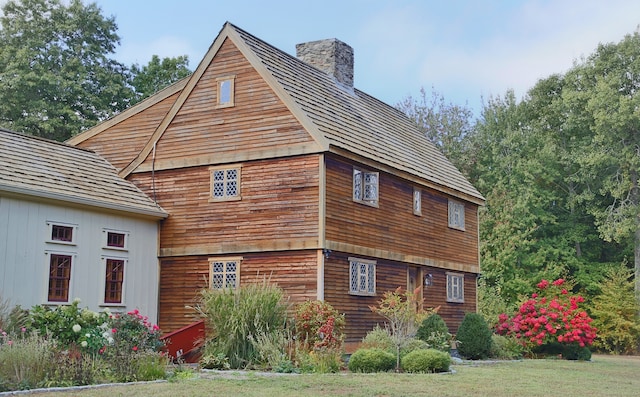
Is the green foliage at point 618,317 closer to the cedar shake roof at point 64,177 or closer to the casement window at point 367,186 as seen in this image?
the casement window at point 367,186

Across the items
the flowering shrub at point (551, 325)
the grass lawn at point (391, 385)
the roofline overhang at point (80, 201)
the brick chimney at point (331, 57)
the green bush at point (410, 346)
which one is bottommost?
the grass lawn at point (391, 385)

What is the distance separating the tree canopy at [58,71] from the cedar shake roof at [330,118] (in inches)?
496

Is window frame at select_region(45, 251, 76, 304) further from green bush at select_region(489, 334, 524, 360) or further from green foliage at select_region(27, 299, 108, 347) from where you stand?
green bush at select_region(489, 334, 524, 360)

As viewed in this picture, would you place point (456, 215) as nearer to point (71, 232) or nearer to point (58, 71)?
point (71, 232)

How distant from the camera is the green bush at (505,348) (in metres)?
23.1

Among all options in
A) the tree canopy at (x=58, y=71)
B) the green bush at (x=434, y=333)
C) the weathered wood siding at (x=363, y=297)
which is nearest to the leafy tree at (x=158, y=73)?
the tree canopy at (x=58, y=71)

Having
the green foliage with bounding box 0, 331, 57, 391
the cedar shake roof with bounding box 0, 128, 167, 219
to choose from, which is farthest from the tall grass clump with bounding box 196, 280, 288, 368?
the green foliage with bounding box 0, 331, 57, 391

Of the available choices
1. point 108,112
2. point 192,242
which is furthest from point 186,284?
point 108,112

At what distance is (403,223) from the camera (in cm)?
2334

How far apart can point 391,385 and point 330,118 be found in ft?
32.9

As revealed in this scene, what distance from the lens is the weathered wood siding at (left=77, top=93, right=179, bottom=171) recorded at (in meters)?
23.9

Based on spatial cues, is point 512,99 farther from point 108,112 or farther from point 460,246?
A: point 108,112

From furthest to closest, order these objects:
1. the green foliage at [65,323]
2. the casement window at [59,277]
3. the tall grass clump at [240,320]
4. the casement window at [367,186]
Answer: the casement window at [367,186] → the casement window at [59,277] → the tall grass clump at [240,320] → the green foliage at [65,323]

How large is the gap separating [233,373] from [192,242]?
6769mm
